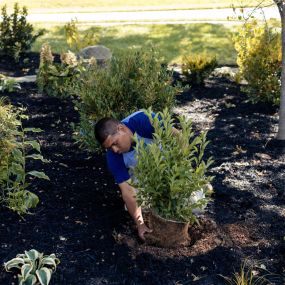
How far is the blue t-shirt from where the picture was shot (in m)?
4.41

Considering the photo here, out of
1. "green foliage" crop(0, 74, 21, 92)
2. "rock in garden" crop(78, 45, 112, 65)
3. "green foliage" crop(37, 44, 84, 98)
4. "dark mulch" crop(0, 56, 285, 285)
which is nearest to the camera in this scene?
"dark mulch" crop(0, 56, 285, 285)

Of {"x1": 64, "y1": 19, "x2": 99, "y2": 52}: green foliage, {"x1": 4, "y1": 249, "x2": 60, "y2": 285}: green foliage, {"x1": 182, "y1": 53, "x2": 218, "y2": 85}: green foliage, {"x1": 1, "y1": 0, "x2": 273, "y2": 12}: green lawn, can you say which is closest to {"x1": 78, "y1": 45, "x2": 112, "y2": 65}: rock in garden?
{"x1": 64, "y1": 19, "x2": 99, "y2": 52}: green foliage

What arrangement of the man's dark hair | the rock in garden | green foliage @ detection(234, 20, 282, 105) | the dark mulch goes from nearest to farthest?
the dark mulch, the man's dark hair, green foliage @ detection(234, 20, 282, 105), the rock in garden

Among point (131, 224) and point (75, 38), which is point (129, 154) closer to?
point (131, 224)

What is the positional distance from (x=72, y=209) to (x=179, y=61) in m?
6.60

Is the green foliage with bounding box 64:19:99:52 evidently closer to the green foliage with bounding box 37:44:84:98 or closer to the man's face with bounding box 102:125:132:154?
the green foliage with bounding box 37:44:84:98

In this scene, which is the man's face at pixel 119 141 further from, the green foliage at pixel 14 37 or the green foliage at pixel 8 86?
the green foliage at pixel 14 37

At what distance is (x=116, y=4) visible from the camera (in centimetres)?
1872

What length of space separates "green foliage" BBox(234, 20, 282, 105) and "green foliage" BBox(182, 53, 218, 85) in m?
0.83

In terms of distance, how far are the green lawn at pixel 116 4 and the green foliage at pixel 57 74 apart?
9.73 metres

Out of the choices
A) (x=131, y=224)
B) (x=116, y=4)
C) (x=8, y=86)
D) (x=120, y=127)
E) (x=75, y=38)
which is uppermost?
(x=116, y=4)

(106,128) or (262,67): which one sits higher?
(106,128)

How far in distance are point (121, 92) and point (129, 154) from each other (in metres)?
1.29

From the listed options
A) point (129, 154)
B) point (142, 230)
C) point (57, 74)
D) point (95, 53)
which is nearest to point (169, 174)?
point (142, 230)
